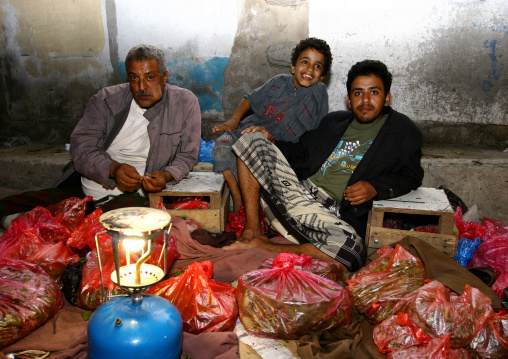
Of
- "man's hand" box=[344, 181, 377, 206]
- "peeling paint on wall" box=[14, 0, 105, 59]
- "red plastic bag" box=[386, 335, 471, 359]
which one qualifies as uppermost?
"peeling paint on wall" box=[14, 0, 105, 59]

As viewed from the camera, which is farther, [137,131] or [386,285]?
[137,131]

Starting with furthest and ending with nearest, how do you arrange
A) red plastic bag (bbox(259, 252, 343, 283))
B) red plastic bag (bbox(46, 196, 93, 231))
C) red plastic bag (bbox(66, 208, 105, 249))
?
red plastic bag (bbox(46, 196, 93, 231)), red plastic bag (bbox(66, 208, 105, 249)), red plastic bag (bbox(259, 252, 343, 283))

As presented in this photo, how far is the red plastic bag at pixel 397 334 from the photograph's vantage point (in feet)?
6.58

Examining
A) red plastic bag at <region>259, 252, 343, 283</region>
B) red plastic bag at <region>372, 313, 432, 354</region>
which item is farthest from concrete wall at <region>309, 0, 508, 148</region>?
red plastic bag at <region>372, 313, 432, 354</region>

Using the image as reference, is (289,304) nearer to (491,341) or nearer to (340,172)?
(491,341)

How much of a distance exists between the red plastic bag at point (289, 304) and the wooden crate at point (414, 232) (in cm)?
90

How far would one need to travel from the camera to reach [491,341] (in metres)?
2.00

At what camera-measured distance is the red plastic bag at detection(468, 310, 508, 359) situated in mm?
1985

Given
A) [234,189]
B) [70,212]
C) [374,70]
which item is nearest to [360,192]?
[374,70]

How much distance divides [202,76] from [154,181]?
2074mm

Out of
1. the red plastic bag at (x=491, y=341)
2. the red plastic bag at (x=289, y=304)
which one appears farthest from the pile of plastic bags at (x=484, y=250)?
the red plastic bag at (x=289, y=304)

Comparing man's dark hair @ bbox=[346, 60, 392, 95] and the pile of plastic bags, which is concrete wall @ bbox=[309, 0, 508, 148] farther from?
the pile of plastic bags

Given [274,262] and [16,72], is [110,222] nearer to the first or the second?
[274,262]

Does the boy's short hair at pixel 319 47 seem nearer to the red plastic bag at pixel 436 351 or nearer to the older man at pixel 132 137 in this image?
the older man at pixel 132 137
